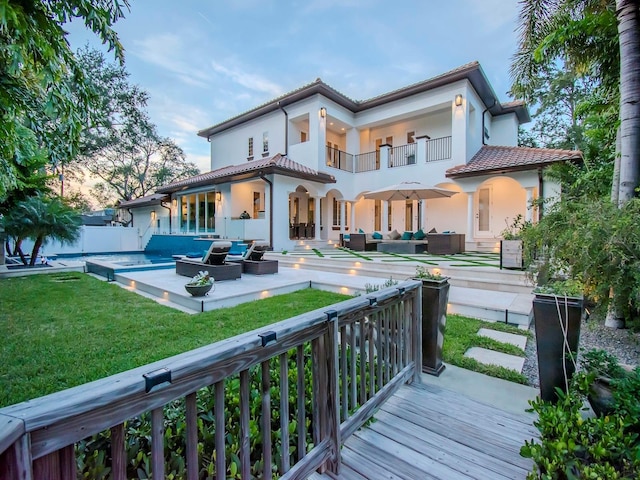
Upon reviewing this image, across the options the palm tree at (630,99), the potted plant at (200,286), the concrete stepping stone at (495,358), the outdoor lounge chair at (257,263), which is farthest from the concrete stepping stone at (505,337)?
the outdoor lounge chair at (257,263)

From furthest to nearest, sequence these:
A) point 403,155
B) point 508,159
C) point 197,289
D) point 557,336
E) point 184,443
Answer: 1. point 403,155
2. point 508,159
3. point 197,289
4. point 557,336
5. point 184,443

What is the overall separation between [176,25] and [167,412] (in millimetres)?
12447

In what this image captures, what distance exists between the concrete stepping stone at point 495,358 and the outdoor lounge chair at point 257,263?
19.5 ft

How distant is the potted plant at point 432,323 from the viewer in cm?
322

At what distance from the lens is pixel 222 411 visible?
1.37m

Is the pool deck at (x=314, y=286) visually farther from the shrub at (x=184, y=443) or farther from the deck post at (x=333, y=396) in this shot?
the deck post at (x=333, y=396)

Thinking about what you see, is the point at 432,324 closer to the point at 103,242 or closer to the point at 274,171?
the point at 274,171

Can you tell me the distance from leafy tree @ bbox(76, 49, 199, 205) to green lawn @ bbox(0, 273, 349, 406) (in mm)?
12184

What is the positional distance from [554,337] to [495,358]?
1136 mm

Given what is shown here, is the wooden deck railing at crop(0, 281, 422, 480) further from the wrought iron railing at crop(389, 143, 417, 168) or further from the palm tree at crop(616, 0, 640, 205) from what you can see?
the wrought iron railing at crop(389, 143, 417, 168)

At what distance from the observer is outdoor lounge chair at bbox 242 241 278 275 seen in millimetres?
→ 8680

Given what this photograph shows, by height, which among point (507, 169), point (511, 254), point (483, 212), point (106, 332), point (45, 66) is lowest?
point (106, 332)

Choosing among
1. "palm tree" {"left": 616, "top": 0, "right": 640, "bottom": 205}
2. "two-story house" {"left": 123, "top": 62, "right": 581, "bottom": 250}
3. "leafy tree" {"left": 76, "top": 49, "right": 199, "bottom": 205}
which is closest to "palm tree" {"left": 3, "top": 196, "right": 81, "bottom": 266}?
"two-story house" {"left": 123, "top": 62, "right": 581, "bottom": 250}

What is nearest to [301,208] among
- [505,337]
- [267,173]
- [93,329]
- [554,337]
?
[267,173]
